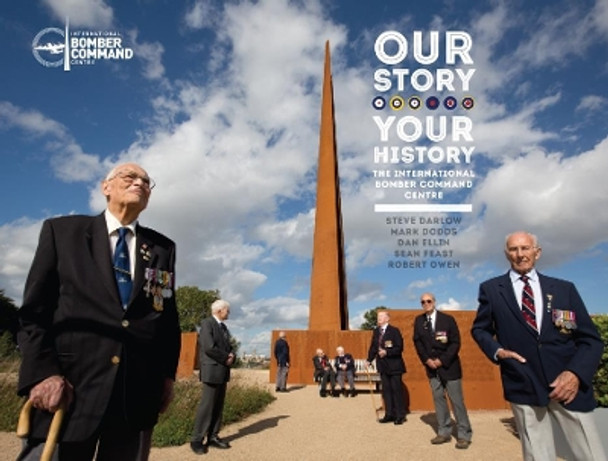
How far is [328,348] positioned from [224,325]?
1238 centimetres

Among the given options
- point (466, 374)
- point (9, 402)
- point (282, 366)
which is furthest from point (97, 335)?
point (282, 366)

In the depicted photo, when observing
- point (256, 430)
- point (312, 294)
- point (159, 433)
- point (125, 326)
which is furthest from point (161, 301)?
point (312, 294)

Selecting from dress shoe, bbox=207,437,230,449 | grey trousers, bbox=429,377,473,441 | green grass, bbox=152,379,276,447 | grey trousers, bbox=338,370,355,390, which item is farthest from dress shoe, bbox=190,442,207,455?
grey trousers, bbox=338,370,355,390

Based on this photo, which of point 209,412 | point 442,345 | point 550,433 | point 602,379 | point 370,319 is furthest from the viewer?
point 370,319

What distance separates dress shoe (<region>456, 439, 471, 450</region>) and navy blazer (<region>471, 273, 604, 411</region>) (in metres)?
3.57

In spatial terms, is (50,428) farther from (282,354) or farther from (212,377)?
(282,354)

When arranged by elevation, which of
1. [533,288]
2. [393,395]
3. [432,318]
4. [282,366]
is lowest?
[393,395]

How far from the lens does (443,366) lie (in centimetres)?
661

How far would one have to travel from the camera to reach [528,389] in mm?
2896

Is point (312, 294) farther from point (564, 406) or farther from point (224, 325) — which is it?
point (564, 406)

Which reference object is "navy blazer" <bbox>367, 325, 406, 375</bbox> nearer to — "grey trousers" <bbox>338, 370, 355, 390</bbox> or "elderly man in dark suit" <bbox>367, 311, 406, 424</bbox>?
"elderly man in dark suit" <bbox>367, 311, 406, 424</bbox>

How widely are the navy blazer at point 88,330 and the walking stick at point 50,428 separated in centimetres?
4

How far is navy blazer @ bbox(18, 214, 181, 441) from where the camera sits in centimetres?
202

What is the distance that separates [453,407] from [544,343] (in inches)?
156
